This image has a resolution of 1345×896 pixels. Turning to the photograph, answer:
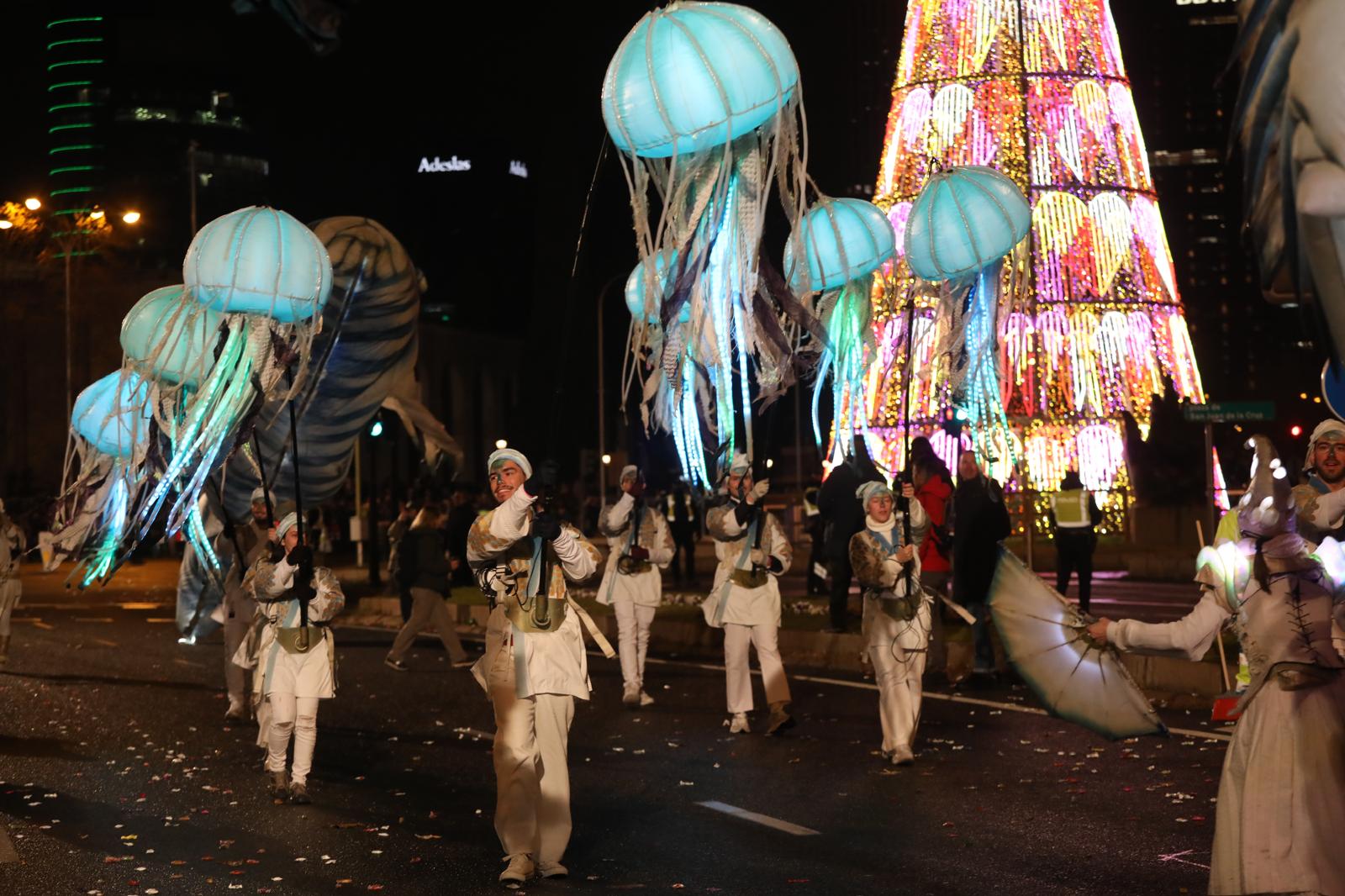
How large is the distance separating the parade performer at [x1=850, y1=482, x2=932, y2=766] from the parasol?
4223 mm

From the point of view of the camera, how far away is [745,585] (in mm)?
13125

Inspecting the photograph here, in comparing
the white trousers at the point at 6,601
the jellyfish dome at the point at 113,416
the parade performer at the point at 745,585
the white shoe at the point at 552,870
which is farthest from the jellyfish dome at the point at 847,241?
the white trousers at the point at 6,601

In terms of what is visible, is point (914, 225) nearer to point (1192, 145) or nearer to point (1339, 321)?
point (1339, 321)

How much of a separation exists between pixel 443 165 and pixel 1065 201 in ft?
430

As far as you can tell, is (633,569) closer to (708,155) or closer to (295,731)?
(295,731)

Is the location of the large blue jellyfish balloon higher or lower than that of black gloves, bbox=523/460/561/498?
higher

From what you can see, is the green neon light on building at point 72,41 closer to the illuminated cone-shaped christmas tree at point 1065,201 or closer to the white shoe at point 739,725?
the illuminated cone-shaped christmas tree at point 1065,201

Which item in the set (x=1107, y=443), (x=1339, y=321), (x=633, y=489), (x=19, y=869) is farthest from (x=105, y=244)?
(x=1339, y=321)

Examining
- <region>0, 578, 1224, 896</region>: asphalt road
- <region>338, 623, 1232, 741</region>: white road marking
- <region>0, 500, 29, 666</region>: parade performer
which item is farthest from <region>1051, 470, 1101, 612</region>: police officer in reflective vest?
<region>0, 500, 29, 666</region>: parade performer

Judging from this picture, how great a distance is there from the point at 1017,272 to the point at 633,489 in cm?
364

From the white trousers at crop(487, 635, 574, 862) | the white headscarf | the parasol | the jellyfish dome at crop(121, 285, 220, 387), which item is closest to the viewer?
the parasol

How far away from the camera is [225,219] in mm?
12836

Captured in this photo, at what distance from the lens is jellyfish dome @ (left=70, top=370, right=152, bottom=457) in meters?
13.8

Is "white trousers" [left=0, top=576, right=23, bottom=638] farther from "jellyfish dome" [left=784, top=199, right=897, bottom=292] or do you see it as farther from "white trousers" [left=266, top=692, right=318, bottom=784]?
"jellyfish dome" [left=784, top=199, right=897, bottom=292]
